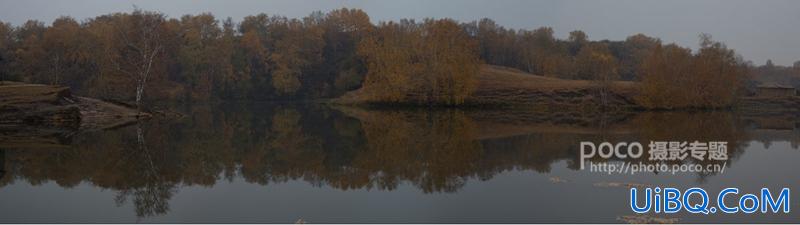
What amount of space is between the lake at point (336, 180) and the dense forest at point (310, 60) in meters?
23.9

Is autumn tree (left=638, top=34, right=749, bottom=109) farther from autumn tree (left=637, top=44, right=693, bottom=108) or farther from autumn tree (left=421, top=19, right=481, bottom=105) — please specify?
autumn tree (left=421, top=19, right=481, bottom=105)

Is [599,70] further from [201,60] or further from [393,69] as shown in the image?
[201,60]

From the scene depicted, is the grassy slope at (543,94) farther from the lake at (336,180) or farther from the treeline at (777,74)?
the treeline at (777,74)

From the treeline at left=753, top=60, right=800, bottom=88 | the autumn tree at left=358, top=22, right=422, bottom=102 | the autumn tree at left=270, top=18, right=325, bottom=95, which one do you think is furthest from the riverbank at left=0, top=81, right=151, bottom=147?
the treeline at left=753, top=60, right=800, bottom=88

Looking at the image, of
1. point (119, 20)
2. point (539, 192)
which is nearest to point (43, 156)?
point (539, 192)

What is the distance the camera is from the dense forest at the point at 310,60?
6022 centimetres

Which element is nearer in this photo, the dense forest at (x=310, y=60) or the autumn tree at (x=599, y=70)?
the dense forest at (x=310, y=60)

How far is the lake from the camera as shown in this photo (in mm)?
10141

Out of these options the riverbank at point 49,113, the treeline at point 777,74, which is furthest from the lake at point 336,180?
the treeline at point 777,74

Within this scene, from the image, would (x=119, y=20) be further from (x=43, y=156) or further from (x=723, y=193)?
(x=723, y=193)

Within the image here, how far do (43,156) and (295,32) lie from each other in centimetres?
7921

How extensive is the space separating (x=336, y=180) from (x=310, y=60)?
81.0 metres

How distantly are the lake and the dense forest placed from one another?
78.4ft

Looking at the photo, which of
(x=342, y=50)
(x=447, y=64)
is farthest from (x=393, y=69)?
(x=342, y=50)
